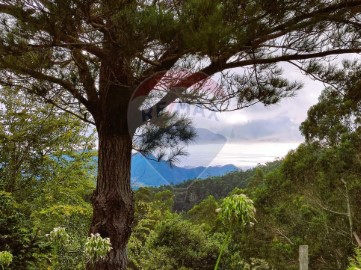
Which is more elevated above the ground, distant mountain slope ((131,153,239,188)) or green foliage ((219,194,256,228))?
distant mountain slope ((131,153,239,188))

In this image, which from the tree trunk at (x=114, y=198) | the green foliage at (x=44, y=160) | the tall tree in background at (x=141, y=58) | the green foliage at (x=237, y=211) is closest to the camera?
the green foliage at (x=237, y=211)

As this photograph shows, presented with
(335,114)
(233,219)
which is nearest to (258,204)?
(335,114)

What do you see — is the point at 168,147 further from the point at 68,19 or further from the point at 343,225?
the point at 343,225

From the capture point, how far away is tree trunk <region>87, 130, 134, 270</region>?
4184mm

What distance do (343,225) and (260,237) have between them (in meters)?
2.40

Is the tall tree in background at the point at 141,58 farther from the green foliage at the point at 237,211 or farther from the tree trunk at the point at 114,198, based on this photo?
the green foliage at the point at 237,211

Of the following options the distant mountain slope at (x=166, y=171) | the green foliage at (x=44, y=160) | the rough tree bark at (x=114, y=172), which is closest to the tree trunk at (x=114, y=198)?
the rough tree bark at (x=114, y=172)

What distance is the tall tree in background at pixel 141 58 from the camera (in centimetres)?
317

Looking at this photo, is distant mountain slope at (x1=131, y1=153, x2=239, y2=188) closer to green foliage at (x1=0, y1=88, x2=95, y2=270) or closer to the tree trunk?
the tree trunk

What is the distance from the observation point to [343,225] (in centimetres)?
1046

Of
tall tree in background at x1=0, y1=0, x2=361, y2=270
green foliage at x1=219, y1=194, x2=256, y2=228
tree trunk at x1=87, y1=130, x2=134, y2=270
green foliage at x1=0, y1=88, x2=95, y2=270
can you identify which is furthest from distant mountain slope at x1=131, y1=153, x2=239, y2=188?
green foliage at x1=0, y1=88, x2=95, y2=270

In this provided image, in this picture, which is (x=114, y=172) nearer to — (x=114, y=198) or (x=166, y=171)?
(x=114, y=198)

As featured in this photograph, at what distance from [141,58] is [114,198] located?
4.46 ft

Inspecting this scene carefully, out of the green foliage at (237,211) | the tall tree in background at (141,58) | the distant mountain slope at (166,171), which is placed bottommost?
the green foliage at (237,211)
